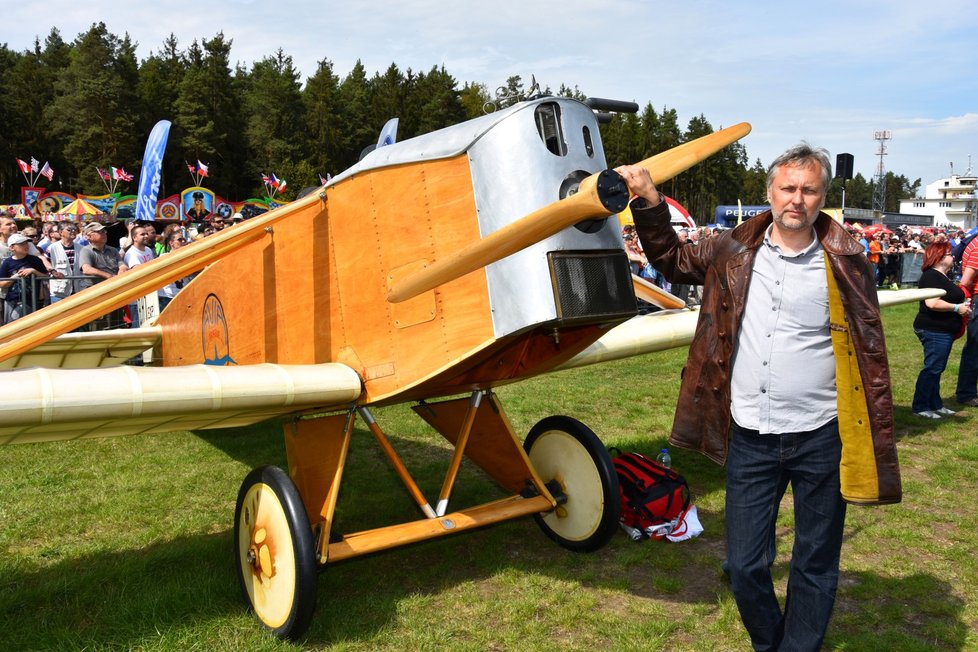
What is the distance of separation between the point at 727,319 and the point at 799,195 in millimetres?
548

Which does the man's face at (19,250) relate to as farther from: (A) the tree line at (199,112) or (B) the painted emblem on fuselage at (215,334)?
(A) the tree line at (199,112)

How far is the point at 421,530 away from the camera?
3.93 meters

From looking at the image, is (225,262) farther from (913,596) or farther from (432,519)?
(913,596)

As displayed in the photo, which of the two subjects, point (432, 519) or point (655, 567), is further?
point (655, 567)

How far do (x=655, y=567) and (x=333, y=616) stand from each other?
1921 mm

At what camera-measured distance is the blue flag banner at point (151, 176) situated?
60.6 ft

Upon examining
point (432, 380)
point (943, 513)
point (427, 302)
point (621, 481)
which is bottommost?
point (943, 513)

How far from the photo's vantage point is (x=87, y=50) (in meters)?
64.2

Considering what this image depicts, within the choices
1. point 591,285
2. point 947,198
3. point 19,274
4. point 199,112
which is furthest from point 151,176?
point 947,198

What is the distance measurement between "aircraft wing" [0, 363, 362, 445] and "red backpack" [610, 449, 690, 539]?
82.8 inches

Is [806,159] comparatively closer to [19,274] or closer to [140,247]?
[140,247]

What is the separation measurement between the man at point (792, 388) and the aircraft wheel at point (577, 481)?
1.49m

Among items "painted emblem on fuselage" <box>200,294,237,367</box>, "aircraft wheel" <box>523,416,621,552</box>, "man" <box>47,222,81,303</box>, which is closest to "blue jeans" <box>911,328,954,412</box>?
"aircraft wheel" <box>523,416,621,552</box>

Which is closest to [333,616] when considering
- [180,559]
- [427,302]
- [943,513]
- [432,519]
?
[432,519]
